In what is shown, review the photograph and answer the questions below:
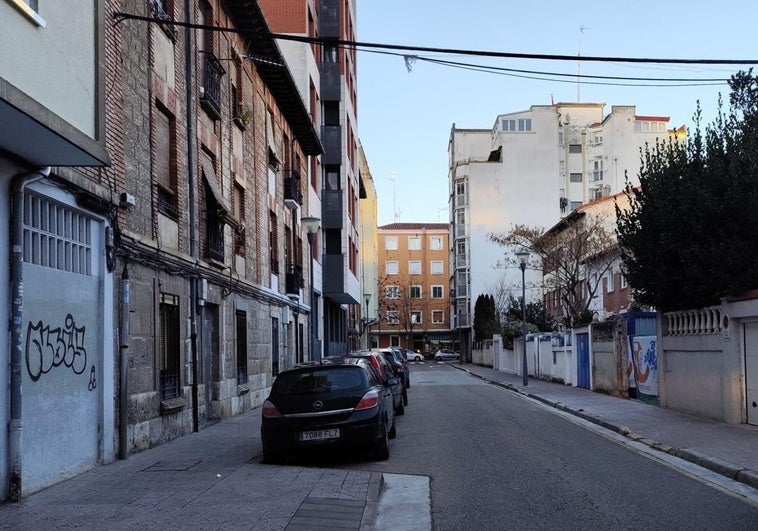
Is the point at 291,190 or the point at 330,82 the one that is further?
the point at 330,82

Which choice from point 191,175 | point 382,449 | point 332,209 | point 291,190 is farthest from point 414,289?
point 382,449

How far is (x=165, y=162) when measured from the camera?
14.0 m

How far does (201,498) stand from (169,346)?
19.5 ft

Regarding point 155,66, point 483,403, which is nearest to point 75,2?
point 155,66

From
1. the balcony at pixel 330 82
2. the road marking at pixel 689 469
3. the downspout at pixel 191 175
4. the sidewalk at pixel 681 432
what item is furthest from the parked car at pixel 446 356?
the downspout at pixel 191 175

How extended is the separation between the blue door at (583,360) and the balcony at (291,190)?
10800 mm

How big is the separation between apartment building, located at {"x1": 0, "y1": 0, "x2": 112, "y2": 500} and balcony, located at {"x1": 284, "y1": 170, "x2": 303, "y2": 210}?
15.8m

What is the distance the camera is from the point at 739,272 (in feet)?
48.0

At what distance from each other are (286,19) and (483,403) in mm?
16896

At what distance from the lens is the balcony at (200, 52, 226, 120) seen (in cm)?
1616

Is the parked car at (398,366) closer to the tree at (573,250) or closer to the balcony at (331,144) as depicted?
the tree at (573,250)

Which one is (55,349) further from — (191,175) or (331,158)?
(331,158)

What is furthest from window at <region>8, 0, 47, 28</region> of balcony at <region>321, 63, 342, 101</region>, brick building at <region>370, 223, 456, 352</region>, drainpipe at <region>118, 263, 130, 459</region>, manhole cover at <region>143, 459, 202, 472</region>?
brick building at <region>370, 223, 456, 352</region>

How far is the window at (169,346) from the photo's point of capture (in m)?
13.2
